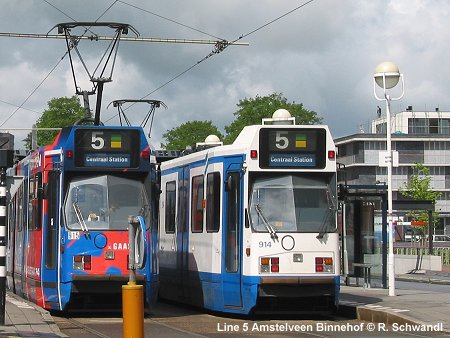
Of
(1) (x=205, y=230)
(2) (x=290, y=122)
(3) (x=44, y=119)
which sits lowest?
(1) (x=205, y=230)

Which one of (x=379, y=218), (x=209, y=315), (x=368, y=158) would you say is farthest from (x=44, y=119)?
(x=209, y=315)

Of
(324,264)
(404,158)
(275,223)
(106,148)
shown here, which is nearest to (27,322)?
(106,148)

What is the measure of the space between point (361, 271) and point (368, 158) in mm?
102594

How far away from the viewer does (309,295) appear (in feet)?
64.2

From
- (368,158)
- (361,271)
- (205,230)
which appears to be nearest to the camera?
(205,230)

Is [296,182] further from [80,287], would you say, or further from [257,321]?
[80,287]

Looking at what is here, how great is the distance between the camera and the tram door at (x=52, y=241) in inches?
781

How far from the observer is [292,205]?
19.7 m

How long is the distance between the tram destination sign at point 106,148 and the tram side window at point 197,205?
96.0 inches

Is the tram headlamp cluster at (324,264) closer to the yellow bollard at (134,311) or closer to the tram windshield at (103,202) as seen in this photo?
the tram windshield at (103,202)

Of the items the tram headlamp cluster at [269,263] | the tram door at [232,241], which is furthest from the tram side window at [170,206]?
the tram headlamp cluster at [269,263]

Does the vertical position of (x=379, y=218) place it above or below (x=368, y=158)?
below

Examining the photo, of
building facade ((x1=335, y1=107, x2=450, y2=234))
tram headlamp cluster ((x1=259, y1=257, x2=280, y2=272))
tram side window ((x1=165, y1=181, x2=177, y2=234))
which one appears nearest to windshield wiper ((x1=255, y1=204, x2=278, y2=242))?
tram headlamp cluster ((x1=259, y1=257, x2=280, y2=272))

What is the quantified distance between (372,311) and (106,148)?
213 inches
